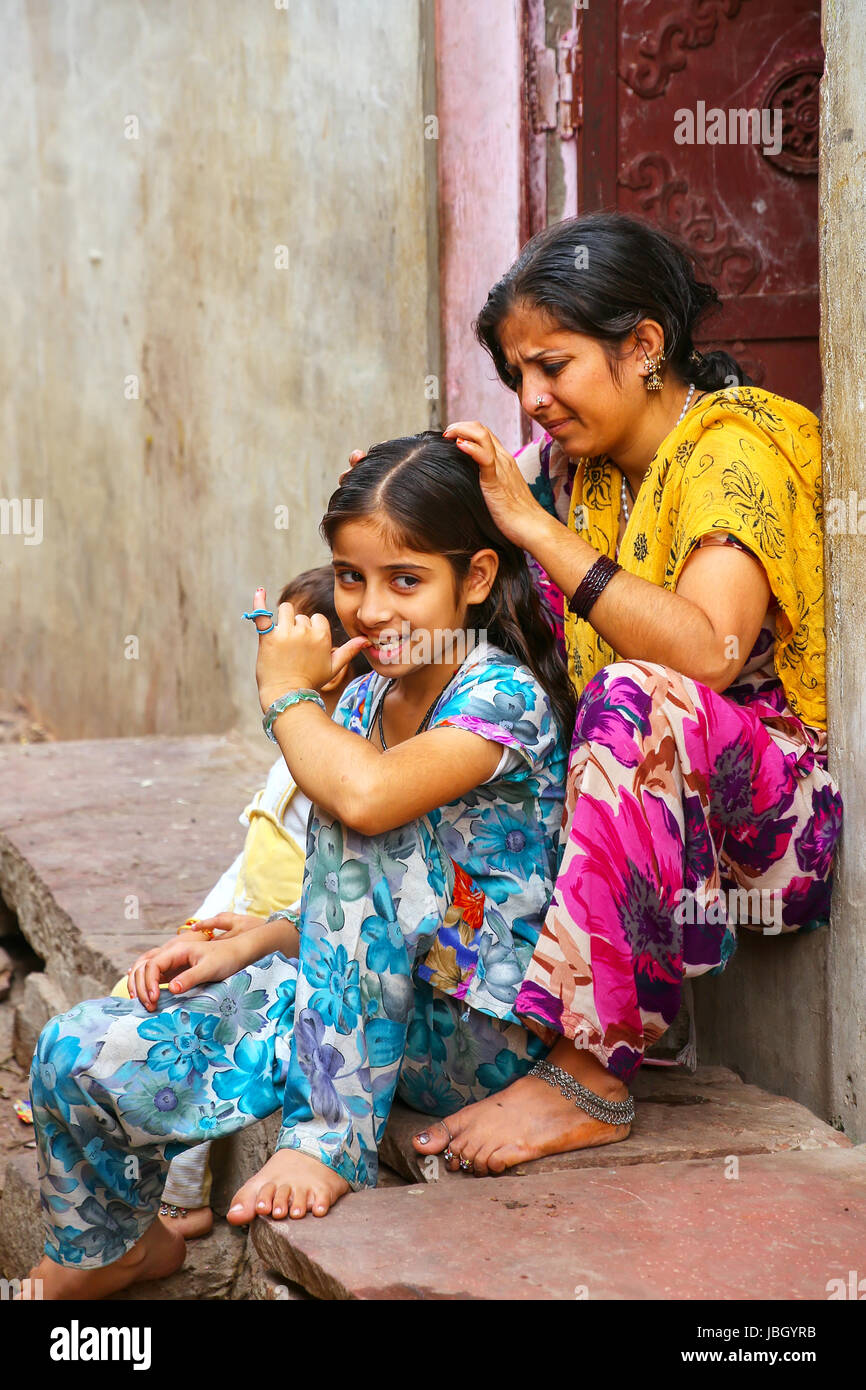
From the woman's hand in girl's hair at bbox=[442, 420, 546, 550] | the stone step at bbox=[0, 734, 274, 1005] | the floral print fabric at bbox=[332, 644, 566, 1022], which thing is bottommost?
the stone step at bbox=[0, 734, 274, 1005]

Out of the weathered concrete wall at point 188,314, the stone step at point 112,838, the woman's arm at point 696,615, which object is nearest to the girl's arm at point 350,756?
the woman's arm at point 696,615

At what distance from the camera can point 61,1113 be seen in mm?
2076

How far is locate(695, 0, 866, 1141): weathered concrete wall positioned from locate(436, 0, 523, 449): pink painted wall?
1.59 meters

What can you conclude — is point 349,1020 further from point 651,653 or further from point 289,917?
point 651,653

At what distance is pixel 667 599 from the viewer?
2.15 m

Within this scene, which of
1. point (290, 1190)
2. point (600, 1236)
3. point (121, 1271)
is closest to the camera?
point (600, 1236)

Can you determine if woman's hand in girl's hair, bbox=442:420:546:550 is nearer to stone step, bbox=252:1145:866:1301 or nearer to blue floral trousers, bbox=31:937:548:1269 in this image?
blue floral trousers, bbox=31:937:548:1269

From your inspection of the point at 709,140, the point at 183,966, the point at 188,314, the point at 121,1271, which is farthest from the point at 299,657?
the point at 188,314

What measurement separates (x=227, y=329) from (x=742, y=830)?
3.89 meters

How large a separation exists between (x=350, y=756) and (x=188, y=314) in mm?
4292

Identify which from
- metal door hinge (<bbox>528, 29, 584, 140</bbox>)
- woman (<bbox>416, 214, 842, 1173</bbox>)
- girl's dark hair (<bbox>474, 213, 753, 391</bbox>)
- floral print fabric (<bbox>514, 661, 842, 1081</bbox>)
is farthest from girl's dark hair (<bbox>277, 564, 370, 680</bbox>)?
metal door hinge (<bbox>528, 29, 584, 140</bbox>)

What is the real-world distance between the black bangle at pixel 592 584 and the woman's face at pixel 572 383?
33 cm

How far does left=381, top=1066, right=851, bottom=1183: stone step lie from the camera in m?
2.11

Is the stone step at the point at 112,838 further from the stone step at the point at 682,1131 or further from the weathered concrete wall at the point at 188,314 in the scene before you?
the stone step at the point at 682,1131
